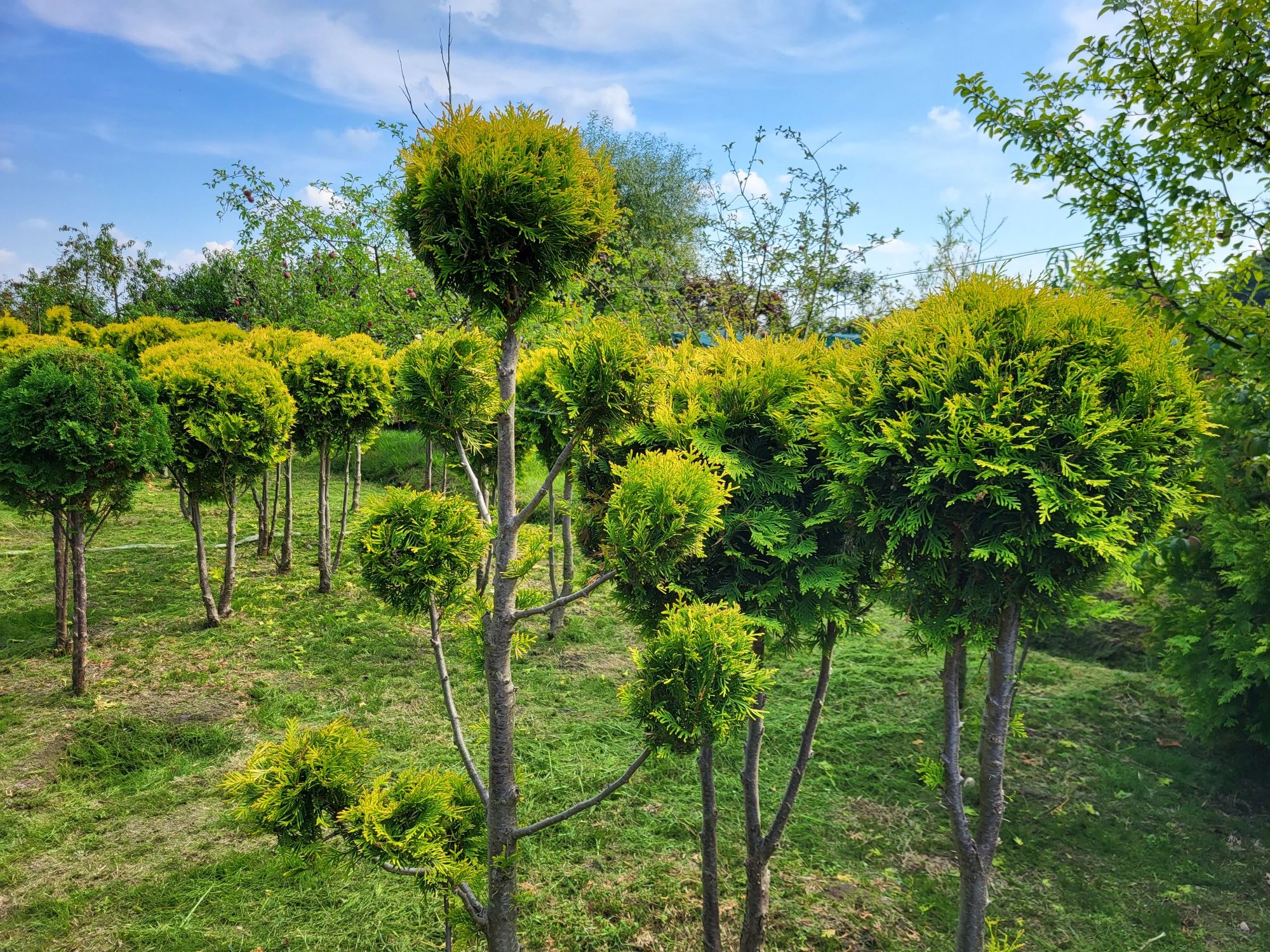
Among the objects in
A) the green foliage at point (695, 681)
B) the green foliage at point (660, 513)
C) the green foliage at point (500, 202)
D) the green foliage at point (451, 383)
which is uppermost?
the green foliage at point (500, 202)

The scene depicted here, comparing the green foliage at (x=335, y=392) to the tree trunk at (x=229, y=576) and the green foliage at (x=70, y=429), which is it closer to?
the tree trunk at (x=229, y=576)

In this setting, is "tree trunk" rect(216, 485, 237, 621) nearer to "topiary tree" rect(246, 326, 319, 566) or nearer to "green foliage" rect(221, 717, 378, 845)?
"topiary tree" rect(246, 326, 319, 566)

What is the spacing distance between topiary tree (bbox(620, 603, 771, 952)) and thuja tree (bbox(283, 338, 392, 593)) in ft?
21.1

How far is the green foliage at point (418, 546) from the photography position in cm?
272

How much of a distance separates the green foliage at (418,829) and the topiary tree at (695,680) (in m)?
0.89

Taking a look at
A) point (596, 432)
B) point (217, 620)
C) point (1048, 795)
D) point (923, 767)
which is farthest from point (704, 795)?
point (217, 620)

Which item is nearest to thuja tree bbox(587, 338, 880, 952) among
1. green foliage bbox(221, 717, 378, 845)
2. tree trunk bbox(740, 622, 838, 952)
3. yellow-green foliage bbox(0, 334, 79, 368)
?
tree trunk bbox(740, 622, 838, 952)

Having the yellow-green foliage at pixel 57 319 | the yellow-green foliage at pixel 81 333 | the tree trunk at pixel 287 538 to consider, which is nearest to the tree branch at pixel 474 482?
the tree trunk at pixel 287 538

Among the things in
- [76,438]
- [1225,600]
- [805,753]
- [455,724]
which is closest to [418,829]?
[455,724]

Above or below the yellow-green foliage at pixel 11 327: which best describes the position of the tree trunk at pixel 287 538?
below

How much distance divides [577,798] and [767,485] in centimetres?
308

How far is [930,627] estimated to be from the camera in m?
3.01

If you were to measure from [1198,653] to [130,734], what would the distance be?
8415 mm

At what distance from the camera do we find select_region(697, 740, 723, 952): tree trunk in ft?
11.2
